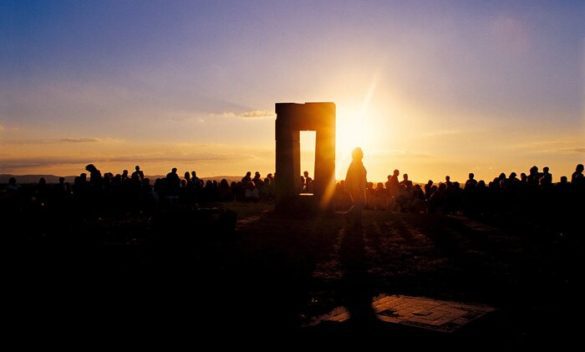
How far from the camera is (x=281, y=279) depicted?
8.75m

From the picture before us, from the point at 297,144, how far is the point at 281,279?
1267 cm

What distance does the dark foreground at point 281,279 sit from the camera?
629 centimetres

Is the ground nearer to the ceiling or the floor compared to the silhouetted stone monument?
nearer to the floor

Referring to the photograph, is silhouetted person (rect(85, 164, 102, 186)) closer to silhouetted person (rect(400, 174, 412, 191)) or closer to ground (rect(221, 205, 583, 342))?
ground (rect(221, 205, 583, 342))

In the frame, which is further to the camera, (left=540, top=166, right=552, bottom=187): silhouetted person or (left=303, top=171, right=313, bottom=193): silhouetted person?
(left=303, top=171, right=313, bottom=193): silhouetted person

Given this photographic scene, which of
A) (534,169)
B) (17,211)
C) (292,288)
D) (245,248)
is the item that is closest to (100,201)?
(17,211)

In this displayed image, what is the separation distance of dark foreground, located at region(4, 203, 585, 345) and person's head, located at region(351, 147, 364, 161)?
1.93 metres

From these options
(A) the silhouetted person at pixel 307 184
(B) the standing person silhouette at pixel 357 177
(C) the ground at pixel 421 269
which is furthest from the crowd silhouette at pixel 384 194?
(B) the standing person silhouette at pixel 357 177

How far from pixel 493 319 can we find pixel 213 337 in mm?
2974

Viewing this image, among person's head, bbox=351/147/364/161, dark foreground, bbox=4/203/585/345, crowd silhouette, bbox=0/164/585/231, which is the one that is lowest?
dark foreground, bbox=4/203/585/345

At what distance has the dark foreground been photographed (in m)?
6.29

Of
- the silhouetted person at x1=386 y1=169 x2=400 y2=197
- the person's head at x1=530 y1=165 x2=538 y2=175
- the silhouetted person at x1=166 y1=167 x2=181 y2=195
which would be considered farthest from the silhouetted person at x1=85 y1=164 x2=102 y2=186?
the person's head at x1=530 y1=165 x2=538 y2=175

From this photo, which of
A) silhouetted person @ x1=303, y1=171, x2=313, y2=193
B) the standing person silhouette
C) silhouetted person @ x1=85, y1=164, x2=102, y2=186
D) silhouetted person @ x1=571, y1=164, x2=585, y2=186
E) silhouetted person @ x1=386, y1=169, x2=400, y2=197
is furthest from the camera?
silhouetted person @ x1=303, y1=171, x2=313, y2=193

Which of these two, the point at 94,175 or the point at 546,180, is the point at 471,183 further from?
the point at 94,175
